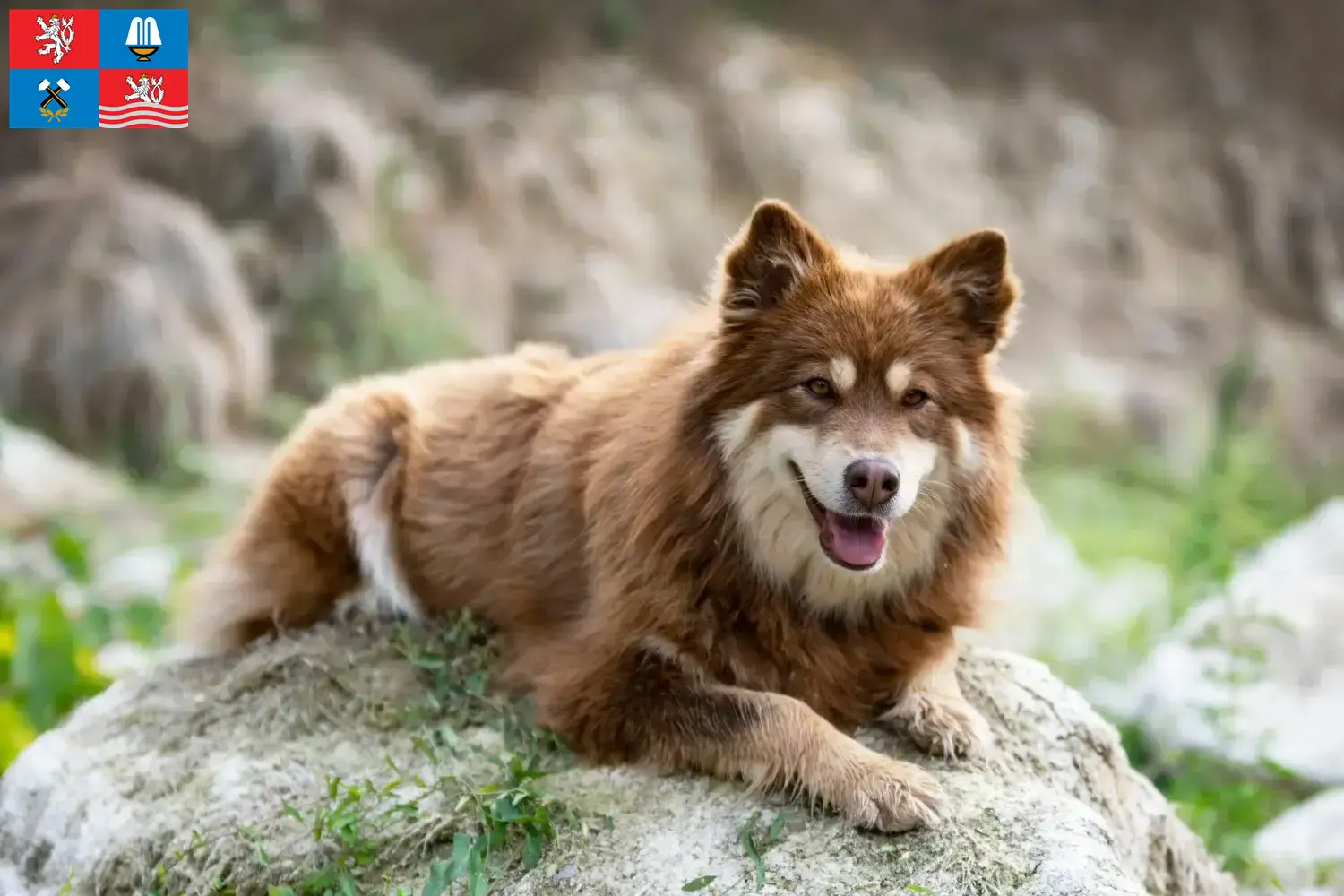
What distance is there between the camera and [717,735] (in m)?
3.49

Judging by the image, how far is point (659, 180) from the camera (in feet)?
39.8

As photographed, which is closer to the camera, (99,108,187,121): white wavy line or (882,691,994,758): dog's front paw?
(882,691,994,758): dog's front paw

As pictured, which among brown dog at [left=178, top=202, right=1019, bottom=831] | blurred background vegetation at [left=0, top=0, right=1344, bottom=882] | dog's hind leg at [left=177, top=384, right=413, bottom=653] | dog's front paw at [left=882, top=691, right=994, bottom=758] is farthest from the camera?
blurred background vegetation at [left=0, top=0, right=1344, bottom=882]

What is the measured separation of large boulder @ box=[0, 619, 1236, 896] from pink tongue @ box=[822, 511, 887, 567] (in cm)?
62

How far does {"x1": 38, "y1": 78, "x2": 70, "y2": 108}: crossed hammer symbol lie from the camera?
5893 millimetres

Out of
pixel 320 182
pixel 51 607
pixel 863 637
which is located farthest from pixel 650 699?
pixel 320 182

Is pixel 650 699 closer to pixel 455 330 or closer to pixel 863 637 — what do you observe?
pixel 863 637

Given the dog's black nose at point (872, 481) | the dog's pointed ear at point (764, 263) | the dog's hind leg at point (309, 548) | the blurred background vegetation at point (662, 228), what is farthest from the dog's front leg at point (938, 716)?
the blurred background vegetation at point (662, 228)

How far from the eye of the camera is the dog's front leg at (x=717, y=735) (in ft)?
10.6

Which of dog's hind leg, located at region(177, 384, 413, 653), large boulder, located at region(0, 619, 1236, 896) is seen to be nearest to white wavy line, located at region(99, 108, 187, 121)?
dog's hind leg, located at region(177, 384, 413, 653)

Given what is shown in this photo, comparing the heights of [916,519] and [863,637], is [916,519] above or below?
above

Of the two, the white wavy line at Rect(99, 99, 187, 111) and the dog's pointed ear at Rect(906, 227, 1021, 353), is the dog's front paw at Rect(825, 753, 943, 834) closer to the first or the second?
the dog's pointed ear at Rect(906, 227, 1021, 353)

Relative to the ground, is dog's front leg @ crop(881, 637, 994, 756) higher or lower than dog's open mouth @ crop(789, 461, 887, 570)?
lower

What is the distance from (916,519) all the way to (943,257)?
31.5 inches
